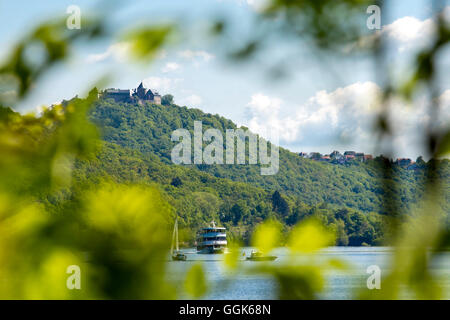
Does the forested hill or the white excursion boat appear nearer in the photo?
the forested hill

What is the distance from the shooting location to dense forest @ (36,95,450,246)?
77 cm

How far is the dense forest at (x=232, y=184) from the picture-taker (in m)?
0.77

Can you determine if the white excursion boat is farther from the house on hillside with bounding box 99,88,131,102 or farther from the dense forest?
the house on hillside with bounding box 99,88,131,102

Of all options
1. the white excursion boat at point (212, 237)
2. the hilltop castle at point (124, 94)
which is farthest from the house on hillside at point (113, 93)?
the white excursion boat at point (212, 237)

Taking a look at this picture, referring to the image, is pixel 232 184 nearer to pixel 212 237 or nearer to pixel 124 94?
pixel 212 237

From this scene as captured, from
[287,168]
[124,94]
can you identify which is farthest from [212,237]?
[287,168]

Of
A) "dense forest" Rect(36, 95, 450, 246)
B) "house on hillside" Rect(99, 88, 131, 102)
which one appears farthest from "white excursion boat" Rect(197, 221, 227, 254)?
"house on hillside" Rect(99, 88, 131, 102)

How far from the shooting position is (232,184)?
446 cm

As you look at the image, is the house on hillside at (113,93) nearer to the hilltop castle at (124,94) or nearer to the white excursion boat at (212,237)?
the hilltop castle at (124,94)

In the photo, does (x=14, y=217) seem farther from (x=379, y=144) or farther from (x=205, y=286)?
(x=379, y=144)

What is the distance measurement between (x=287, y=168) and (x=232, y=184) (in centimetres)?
72

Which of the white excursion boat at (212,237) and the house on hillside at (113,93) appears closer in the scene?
the house on hillside at (113,93)
